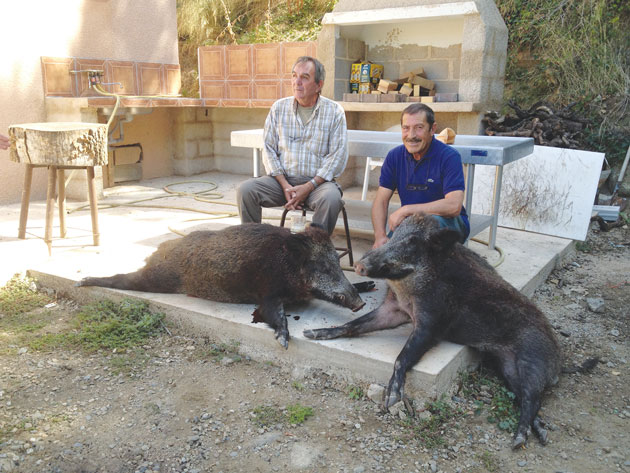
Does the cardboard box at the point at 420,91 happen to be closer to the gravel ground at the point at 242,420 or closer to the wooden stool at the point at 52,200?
the wooden stool at the point at 52,200

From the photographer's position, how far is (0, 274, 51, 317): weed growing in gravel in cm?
379

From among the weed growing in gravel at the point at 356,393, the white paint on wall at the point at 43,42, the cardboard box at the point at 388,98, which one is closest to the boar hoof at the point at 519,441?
the weed growing in gravel at the point at 356,393

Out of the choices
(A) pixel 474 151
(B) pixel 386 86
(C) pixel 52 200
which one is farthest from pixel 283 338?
(B) pixel 386 86

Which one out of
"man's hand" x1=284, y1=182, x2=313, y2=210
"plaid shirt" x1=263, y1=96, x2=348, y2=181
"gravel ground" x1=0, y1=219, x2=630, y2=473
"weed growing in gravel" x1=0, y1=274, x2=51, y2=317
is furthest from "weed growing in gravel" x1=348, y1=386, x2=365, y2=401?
"weed growing in gravel" x1=0, y1=274, x2=51, y2=317

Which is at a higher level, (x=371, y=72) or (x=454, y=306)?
(x=371, y=72)

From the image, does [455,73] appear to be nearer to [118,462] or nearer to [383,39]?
[383,39]

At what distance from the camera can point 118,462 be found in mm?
2326

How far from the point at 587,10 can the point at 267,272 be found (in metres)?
7.17

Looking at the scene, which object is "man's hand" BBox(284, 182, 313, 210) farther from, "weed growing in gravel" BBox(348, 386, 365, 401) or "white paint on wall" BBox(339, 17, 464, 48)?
"white paint on wall" BBox(339, 17, 464, 48)

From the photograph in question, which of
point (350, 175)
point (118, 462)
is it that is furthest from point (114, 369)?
point (350, 175)

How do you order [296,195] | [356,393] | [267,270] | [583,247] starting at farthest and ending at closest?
[583,247]
[296,195]
[267,270]
[356,393]

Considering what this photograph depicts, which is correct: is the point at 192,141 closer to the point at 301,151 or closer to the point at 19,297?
the point at 301,151

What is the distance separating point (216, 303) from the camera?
351 centimetres

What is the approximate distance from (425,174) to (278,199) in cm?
128
